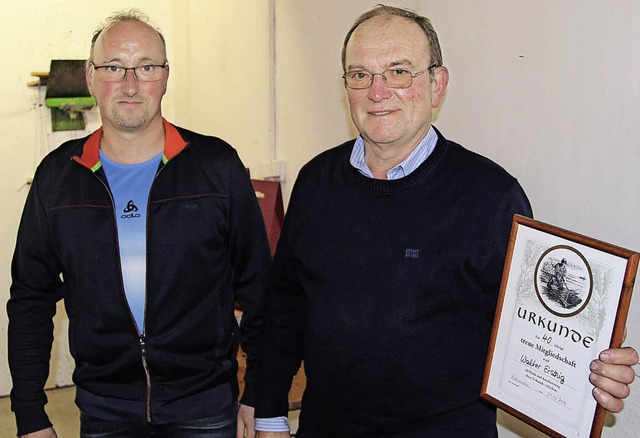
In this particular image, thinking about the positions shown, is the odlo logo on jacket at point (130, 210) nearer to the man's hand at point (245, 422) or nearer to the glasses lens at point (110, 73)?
the glasses lens at point (110, 73)

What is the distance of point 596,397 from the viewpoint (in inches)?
51.6

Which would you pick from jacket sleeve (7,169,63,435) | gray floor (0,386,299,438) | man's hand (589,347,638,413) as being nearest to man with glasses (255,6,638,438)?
man's hand (589,347,638,413)

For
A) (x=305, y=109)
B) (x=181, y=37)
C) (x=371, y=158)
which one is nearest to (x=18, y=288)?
(x=371, y=158)

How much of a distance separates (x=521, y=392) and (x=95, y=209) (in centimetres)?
112

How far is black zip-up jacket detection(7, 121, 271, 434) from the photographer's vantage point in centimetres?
188

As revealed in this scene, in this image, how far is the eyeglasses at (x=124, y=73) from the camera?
6.25 feet

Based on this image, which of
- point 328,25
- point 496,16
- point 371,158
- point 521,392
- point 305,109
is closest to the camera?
point 521,392

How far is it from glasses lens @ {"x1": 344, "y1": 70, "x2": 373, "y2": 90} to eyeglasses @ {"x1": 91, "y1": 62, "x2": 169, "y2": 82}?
526 millimetres

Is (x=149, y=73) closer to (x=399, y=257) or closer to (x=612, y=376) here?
(x=399, y=257)

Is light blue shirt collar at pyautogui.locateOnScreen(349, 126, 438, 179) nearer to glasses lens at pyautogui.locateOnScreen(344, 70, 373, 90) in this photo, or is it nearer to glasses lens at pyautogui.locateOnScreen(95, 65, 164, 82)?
glasses lens at pyautogui.locateOnScreen(344, 70, 373, 90)

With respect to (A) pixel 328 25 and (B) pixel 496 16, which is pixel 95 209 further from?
(A) pixel 328 25

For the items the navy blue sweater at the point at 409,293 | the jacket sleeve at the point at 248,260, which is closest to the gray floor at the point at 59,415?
the jacket sleeve at the point at 248,260

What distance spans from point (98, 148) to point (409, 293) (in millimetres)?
920

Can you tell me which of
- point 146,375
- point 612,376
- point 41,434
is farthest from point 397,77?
point 41,434
